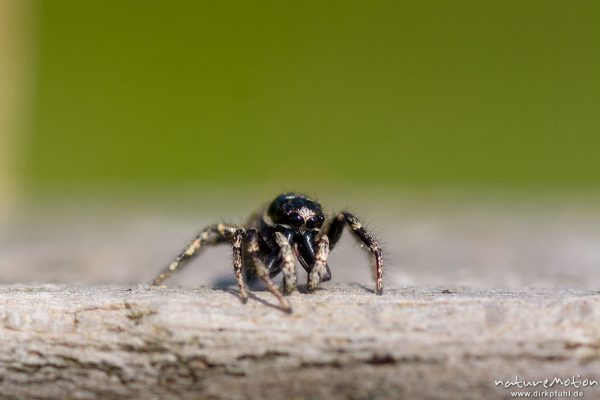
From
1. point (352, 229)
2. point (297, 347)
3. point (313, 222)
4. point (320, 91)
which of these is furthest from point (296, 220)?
point (320, 91)

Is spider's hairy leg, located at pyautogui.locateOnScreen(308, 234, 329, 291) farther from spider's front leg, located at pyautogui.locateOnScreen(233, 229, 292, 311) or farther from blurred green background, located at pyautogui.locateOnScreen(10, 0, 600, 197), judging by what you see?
blurred green background, located at pyautogui.locateOnScreen(10, 0, 600, 197)

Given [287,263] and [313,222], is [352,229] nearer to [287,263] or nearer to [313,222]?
[313,222]

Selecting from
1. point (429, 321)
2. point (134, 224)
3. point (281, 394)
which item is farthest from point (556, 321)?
point (134, 224)

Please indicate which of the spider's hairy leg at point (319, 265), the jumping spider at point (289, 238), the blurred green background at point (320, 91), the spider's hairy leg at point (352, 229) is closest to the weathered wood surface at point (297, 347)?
the spider's hairy leg at point (319, 265)

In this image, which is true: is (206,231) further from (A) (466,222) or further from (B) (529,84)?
(B) (529,84)

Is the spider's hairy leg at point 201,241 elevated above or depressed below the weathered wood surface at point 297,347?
above

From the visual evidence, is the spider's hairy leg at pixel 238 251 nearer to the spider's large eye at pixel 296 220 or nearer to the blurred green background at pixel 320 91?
the spider's large eye at pixel 296 220
